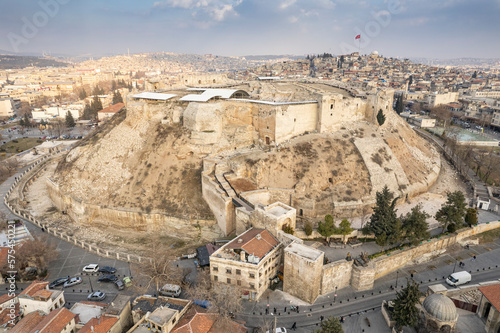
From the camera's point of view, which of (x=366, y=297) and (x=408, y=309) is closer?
(x=408, y=309)

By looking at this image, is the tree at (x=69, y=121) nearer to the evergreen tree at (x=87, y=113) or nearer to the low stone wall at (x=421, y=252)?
the evergreen tree at (x=87, y=113)

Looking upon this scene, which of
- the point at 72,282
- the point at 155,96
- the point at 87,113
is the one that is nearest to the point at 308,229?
the point at 72,282

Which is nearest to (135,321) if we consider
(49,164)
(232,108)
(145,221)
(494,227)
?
(145,221)


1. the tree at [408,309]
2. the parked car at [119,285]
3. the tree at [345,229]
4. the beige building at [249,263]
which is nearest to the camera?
the tree at [408,309]

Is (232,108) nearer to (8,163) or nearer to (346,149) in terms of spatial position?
(346,149)

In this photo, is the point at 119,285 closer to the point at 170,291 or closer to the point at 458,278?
the point at 170,291

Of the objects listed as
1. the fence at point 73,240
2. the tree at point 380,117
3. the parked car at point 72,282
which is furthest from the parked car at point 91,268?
the tree at point 380,117

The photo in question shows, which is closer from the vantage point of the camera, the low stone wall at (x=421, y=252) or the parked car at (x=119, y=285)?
the parked car at (x=119, y=285)
